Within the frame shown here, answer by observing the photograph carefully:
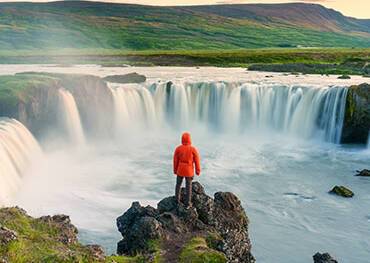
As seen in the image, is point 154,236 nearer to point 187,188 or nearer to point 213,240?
point 213,240

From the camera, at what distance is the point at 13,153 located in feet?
96.3

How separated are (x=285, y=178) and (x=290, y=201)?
527 centimetres

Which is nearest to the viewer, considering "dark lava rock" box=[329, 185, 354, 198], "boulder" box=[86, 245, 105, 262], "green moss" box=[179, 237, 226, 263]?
"boulder" box=[86, 245, 105, 262]

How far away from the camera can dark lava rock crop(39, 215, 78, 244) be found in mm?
14730

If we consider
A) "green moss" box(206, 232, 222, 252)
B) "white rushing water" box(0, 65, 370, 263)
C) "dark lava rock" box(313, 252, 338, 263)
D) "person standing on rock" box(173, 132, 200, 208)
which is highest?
"person standing on rock" box(173, 132, 200, 208)

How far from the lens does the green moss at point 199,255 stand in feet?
46.1

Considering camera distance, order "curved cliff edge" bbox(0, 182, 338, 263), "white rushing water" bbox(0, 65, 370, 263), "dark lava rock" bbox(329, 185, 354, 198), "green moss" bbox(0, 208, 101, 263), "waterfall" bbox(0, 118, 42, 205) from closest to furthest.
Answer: "green moss" bbox(0, 208, 101, 263) → "curved cliff edge" bbox(0, 182, 338, 263) → "white rushing water" bbox(0, 65, 370, 263) → "waterfall" bbox(0, 118, 42, 205) → "dark lava rock" bbox(329, 185, 354, 198)

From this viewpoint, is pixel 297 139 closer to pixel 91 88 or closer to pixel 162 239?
pixel 91 88

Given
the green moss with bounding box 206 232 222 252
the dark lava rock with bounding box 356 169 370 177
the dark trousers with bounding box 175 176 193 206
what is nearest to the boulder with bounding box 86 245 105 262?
the green moss with bounding box 206 232 222 252

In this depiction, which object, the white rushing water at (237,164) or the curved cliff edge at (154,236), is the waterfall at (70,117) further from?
the curved cliff edge at (154,236)

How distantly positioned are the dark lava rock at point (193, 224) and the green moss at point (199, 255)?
41.7 inches

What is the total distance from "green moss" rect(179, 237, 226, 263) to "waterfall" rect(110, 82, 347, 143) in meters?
33.4

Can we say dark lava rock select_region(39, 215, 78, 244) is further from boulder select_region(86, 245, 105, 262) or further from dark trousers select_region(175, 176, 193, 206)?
dark trousers select_region(175, 176, 193, 206)

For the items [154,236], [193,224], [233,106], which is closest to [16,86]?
[233,106]
